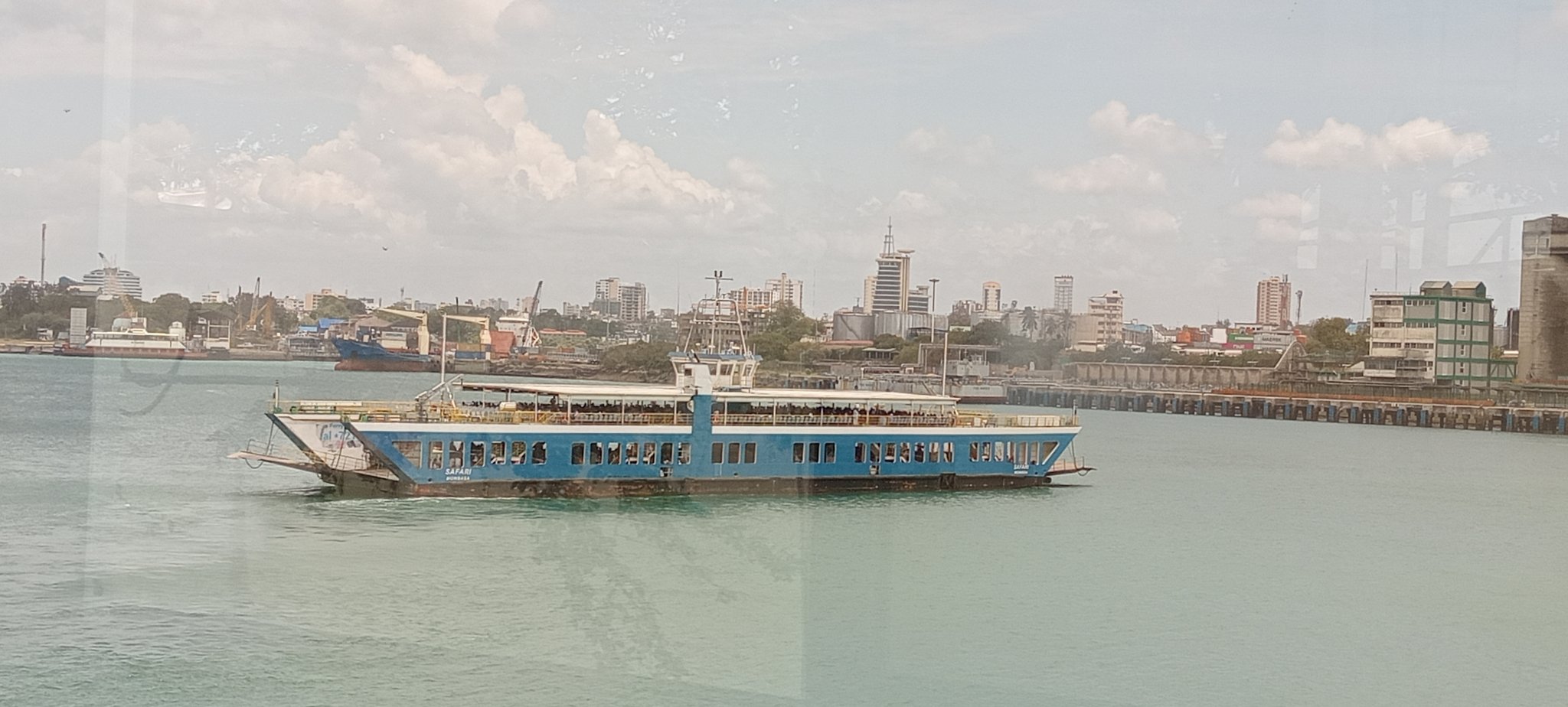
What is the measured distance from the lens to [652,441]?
14.9 metres

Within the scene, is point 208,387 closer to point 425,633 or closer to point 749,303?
point 749,303

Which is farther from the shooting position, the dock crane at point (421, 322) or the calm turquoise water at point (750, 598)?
the dock crane at point (421, 322)

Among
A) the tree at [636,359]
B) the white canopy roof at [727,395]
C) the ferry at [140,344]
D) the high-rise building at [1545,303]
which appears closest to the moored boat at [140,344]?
the ferry at [140,344]

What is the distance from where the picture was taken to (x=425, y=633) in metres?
8.91

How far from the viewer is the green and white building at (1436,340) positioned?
3750 centimetres

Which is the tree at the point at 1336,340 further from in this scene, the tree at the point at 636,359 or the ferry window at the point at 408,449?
the ferry window at the point at 408,449

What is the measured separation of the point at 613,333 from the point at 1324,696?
23.9 metres

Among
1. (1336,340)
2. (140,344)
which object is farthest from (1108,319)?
(140,344)

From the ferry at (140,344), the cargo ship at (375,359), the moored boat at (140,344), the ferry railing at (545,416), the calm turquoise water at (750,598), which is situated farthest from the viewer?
the cargo ship at (375,359)

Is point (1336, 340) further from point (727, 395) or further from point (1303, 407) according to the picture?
point (727, 395)

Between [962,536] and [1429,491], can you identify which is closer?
[962,536]

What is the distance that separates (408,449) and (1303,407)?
115 feet

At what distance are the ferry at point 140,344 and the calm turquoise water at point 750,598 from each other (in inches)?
619

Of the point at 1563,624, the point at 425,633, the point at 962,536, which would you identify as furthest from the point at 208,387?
the point at 1563,624
